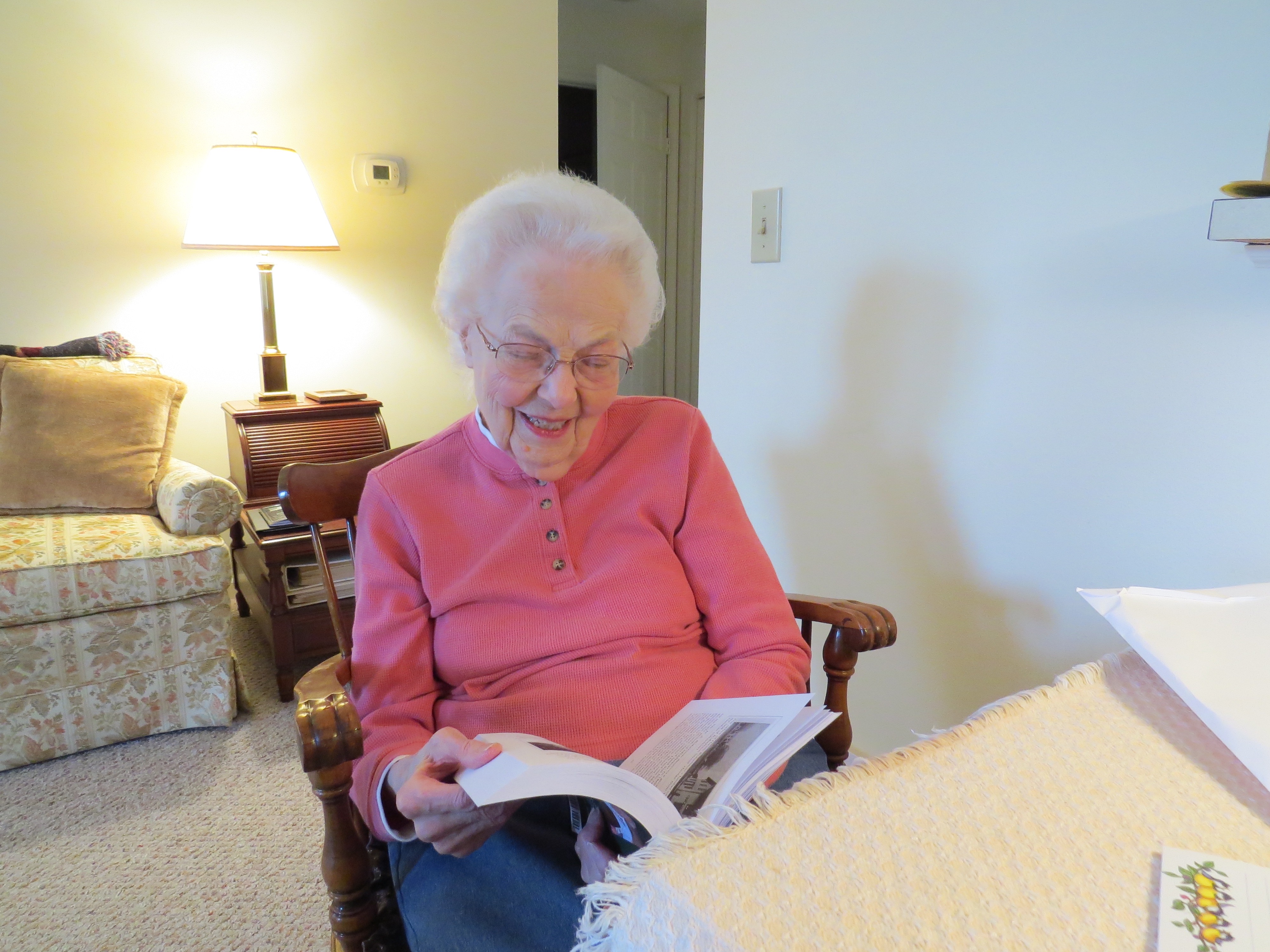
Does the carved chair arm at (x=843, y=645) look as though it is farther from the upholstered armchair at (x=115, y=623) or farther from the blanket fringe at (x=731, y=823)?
the upholstered armchair at (x=115, y=623)

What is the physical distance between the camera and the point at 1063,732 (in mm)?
677

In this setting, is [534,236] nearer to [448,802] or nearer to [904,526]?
[448,802]

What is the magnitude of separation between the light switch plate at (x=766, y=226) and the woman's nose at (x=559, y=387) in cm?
63

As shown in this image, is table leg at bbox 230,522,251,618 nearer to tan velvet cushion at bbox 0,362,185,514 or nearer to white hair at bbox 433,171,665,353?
tan velvet cushion at bbox 0,362,185,514

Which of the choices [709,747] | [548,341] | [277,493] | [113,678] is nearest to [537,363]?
[548,341]

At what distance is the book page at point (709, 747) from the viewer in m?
0.76

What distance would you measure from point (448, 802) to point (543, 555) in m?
0.37

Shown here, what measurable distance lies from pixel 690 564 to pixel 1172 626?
1.94ft

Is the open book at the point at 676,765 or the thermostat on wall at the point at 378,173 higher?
the thermostat on wall at the point at 378,173

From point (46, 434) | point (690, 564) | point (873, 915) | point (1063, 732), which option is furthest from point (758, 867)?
point (46, 434)

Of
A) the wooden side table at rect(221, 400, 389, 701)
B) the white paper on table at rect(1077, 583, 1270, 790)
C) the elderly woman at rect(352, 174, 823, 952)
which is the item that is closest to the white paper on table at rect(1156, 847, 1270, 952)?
the white paper on table at rect(1077, 583, 1270, 790)

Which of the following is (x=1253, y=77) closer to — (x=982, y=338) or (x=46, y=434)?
(x=982, y=338)

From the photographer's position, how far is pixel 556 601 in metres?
1.04

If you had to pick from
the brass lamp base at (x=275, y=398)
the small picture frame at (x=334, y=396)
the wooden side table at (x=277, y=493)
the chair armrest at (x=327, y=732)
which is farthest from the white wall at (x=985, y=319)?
the brass lamp base at (x=275, y=398)
